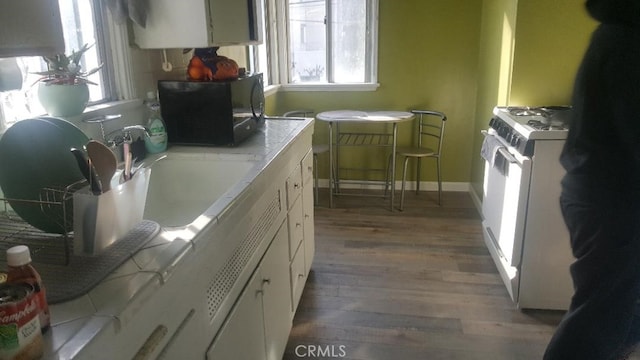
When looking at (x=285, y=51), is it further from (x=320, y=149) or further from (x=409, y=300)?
(x=409, y=300)

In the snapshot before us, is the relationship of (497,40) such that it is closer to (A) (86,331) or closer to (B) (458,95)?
(B) (458,95)

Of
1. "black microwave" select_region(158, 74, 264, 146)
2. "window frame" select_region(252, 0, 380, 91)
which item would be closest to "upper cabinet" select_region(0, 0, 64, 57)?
"black microwave" select_region(158, 74, 264, 146)

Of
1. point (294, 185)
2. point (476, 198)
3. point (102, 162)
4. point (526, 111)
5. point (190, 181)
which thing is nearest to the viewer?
point (102, 162)

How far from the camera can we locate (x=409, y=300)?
257 cm

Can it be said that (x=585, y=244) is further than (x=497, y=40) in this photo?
No

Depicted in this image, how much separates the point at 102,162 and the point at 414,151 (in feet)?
10.9

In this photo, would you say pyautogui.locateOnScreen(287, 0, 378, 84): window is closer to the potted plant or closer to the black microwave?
the black microwave

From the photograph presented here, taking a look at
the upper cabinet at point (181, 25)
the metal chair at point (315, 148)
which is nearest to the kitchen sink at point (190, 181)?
the upper cabinet at point (181, 25)

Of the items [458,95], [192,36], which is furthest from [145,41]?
[458,95]

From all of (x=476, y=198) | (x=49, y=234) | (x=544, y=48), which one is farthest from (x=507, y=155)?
(x=49, y=234)

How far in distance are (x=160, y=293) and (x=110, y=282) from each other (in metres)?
0.09

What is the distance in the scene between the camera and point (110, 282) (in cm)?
89

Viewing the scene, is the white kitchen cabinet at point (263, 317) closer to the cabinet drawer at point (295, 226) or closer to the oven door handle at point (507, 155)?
the cabinet drawer at point (295, 226)

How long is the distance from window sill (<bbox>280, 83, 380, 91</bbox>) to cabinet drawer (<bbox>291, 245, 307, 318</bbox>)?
2.26m
